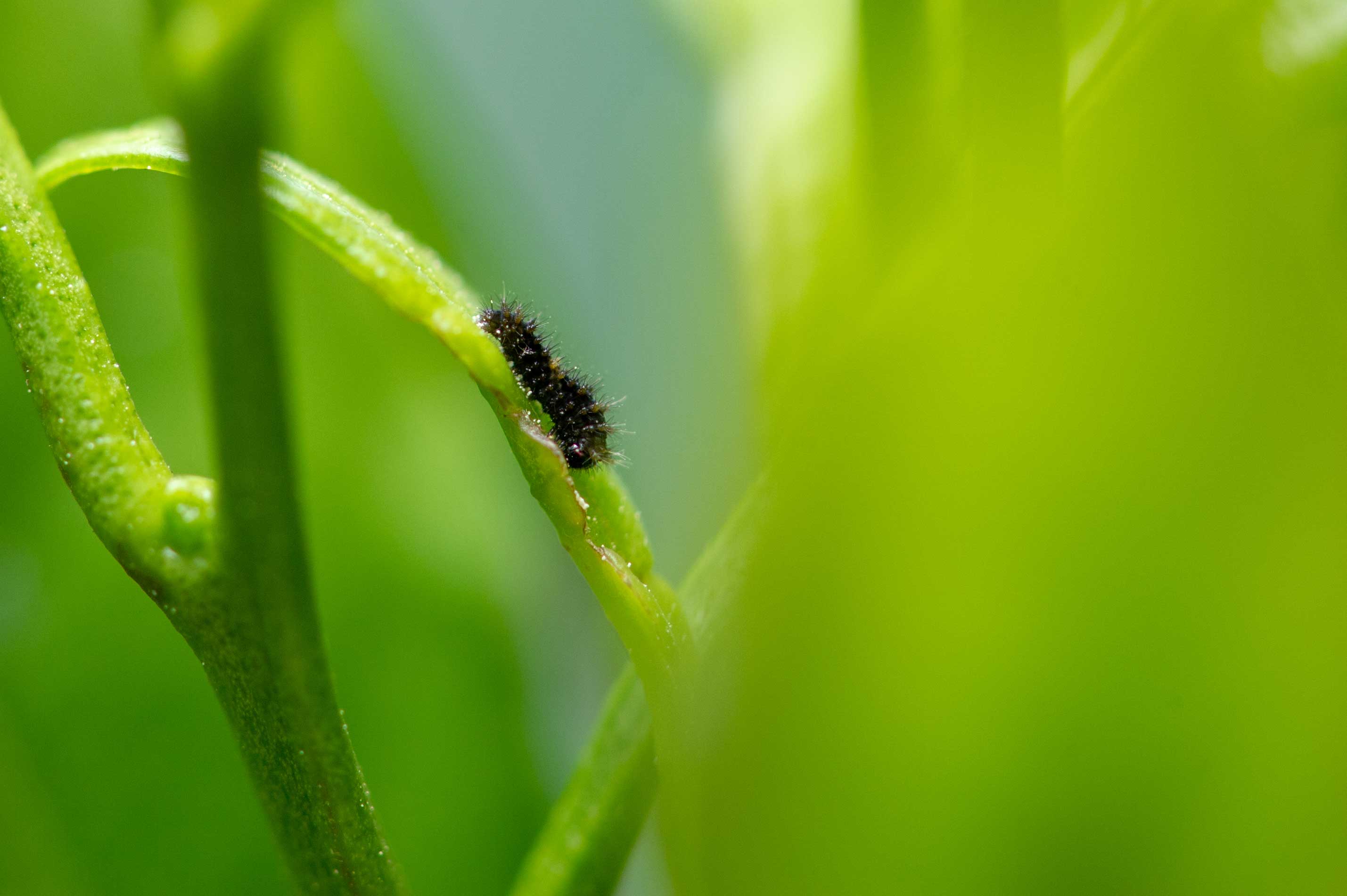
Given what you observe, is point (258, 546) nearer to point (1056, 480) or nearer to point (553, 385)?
point (1056, 480)

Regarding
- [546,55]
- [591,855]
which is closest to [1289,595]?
[591,855]

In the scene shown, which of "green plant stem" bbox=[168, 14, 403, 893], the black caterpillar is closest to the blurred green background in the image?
"green plant stem" bbox=[168, 14, 403, 893]

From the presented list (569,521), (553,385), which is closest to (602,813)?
(569,521)

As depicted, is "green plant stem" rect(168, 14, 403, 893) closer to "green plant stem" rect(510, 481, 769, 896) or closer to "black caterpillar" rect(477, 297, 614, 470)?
"green plant stem" rect(510, 481, 769, 896)

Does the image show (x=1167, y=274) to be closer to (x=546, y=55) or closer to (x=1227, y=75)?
(x=1227, y=75)

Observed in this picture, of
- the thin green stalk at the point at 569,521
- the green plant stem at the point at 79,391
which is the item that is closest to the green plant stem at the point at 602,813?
the thin green stalk at the point at 569,521


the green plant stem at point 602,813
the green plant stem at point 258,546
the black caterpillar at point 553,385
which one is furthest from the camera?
the black caterpillar at point 553,385

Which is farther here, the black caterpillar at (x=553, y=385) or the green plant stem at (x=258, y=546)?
the black caterpillar at (x=553, y=385)

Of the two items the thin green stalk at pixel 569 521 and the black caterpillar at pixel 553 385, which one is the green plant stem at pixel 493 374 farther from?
the black caterpillar at pixel 553 385

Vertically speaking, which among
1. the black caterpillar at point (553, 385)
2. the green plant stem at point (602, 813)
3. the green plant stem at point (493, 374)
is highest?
the black caterpillar at point (553, 385)
